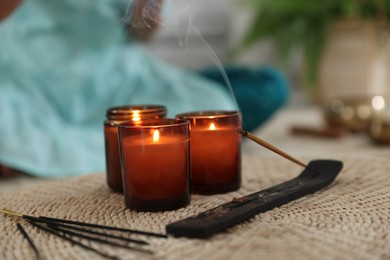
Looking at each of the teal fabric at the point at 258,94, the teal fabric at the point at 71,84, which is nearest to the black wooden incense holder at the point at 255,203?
the teal fabric at the point at 71,84

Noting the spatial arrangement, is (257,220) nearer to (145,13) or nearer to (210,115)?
(210,115)

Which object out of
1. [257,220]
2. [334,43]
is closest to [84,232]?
[257,220]

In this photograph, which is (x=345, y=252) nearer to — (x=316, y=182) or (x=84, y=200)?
(x=316, y=182)

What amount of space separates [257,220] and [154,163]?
0.13 m

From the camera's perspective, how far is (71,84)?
1.51m

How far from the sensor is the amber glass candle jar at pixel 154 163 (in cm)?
62

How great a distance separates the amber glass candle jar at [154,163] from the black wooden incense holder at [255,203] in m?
0.07

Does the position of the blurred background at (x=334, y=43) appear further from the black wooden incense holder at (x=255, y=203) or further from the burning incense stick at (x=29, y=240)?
the burning incense stick at (x=29, y=240)

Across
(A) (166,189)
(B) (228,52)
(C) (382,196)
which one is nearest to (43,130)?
(A) (166,189)

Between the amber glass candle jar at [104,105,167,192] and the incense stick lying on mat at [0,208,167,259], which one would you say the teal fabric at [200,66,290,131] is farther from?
the incense stick lying on mat at [0,208,167,259]

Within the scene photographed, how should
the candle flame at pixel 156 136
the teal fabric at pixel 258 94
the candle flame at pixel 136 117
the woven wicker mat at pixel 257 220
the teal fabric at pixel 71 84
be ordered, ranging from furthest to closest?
the teal fabric at pixel 258 94, the teal fabric at pixel 71 84, the candle flame at pixel 136 117, the candle flame at pixel 156 136, the woven wicker mat at pixel 257 220

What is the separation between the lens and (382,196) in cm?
65

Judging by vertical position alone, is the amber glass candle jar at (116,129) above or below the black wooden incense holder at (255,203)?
above

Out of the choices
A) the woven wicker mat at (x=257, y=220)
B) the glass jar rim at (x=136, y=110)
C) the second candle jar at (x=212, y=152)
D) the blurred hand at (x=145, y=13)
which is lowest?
the woven wicker mat at (x=257, y=220)
